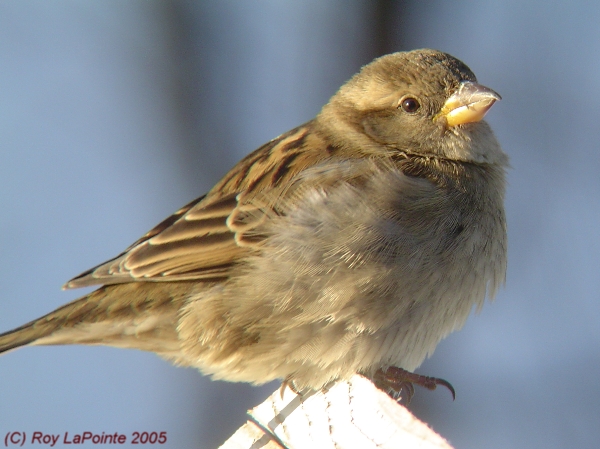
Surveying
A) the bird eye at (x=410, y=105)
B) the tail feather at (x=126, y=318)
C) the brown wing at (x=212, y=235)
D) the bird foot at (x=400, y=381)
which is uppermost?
the bird eye at (x=410, y=105)

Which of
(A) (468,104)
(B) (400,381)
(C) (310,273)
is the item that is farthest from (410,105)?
(B) (400,381)

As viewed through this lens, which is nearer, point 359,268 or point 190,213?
point 359,268

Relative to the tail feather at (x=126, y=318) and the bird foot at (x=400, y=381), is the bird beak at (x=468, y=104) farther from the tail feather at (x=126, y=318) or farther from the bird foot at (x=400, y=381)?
the tail feather at (x=126, y=318)

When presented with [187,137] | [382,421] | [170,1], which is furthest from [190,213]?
[170,1]

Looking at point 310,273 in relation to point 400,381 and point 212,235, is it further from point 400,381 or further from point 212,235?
point 400,381

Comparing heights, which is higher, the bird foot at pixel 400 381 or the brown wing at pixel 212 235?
the brown wing at pixel 212 235

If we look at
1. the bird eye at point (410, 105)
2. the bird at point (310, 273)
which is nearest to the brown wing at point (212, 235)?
the bird at point (310, 273)

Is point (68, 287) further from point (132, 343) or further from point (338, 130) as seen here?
point (338, 130)
